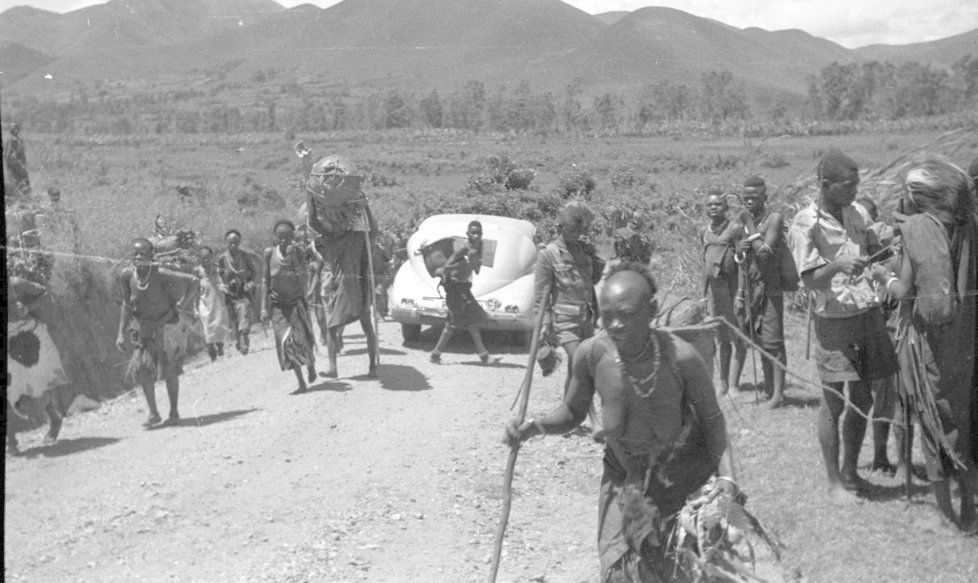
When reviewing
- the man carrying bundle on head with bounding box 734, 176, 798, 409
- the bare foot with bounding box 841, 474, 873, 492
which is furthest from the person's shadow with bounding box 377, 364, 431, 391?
the bare foot with bounding box 841, 474, 873, 492

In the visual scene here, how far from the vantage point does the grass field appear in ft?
17.3

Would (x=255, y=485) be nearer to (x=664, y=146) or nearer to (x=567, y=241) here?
(x=567, y=241)

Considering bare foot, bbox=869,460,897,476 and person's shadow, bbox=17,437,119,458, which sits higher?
bare foot, bbox=869,460,897,476

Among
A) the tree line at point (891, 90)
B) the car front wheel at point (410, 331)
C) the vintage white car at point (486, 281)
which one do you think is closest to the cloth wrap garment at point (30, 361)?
the vintage white car at point (486, 281)

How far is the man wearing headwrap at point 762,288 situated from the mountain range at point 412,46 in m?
1.97

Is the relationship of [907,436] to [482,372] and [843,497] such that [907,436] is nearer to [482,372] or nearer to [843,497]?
[843,497]

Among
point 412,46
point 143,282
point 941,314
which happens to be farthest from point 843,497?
point 412,46

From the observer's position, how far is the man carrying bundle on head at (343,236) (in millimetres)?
9781

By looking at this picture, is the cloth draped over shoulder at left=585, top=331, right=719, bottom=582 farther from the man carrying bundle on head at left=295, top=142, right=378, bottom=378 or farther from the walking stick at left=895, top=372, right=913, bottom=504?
the man carrying bundle on head at left=295, top=142, right=378, bottom=378

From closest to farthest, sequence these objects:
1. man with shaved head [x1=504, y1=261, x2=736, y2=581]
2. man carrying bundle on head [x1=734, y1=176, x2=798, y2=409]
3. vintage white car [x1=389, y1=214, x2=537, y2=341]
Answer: man with shaved head [x1=504, y1=261, x2=736, y2=581]
man carrying bundle on head [x1=734, y1=176, x2=798, y2=409]
vintage white car [x1=389, y1=214, x2=537, y2=341]

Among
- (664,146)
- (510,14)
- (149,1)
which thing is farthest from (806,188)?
(510,14)

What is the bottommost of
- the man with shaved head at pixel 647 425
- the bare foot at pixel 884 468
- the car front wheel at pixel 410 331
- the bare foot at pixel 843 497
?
the car front wheel at pixel 410 331

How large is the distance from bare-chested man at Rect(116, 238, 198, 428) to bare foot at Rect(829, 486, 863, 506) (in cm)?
554

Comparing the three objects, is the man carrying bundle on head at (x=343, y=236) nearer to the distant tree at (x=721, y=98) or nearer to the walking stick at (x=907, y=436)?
the walking stick at (x=907, y=436)
